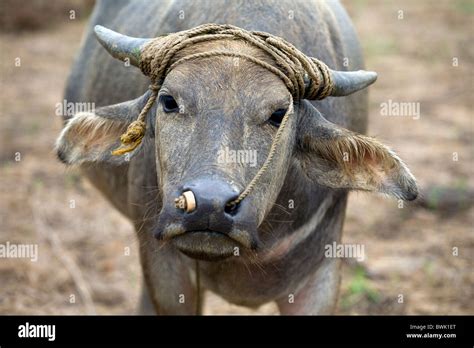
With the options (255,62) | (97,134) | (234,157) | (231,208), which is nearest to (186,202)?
(231,208)

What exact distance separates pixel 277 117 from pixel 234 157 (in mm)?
368

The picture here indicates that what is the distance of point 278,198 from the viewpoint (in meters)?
4.52

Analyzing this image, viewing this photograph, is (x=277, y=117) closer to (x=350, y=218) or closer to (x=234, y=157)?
(x=234, y=157)

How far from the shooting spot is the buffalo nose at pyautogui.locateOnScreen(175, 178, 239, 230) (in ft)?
11.4

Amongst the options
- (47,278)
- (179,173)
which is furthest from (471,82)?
(179,173)

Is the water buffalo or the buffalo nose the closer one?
the buffalo nose

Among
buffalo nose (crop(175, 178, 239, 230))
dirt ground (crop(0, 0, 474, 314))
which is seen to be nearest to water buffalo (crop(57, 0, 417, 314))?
buffalo nose (crop(175, 178, 239, 230))

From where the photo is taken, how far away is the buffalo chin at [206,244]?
3.60 meters

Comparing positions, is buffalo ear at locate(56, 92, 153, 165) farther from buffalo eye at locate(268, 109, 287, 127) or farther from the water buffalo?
buffalo eye at locate(268, 109, 287, 127)

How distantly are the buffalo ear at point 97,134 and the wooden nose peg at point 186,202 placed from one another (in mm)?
1047

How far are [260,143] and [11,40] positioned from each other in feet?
32.1

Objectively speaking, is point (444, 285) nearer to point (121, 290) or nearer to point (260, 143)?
point (121, 290)

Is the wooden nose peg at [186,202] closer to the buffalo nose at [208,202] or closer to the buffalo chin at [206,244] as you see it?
the buffalo nose at [208,202]

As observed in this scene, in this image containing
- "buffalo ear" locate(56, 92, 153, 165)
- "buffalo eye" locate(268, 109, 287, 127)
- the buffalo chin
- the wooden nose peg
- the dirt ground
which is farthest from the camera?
the dirt ground
